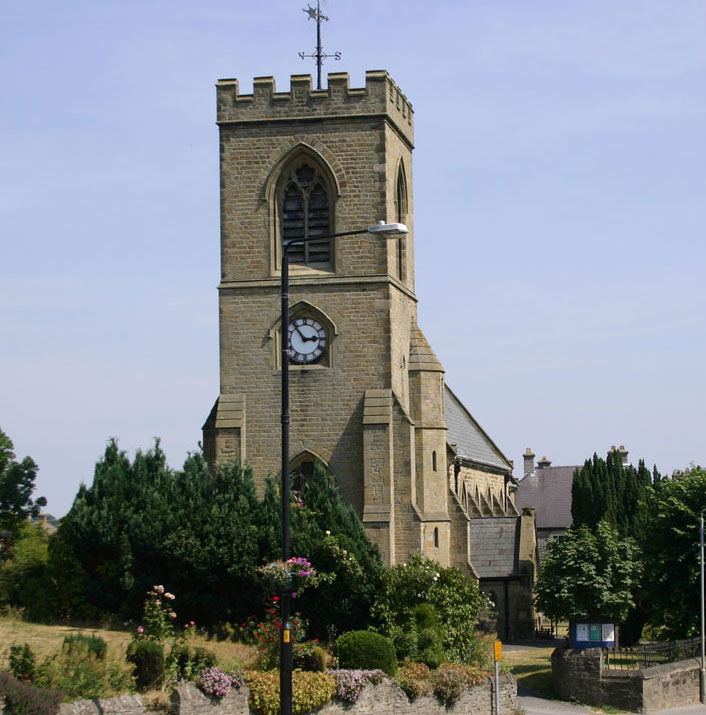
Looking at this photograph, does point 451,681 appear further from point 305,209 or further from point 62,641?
point 305,209

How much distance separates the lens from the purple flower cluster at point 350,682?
27484mm

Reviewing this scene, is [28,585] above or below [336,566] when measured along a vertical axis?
below

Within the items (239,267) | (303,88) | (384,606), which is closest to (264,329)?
(239,267)

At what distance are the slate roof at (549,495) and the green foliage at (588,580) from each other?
46.8 m

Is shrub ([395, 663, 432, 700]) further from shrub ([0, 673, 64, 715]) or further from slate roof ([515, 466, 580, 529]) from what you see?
slate roof ([515, 466, 580, 529])

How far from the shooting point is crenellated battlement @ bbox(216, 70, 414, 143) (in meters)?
40.5

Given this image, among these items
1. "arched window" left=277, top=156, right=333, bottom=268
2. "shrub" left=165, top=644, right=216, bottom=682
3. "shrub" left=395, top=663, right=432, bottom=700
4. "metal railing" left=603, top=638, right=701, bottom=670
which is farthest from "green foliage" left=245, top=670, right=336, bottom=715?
"arched window" left=277, top=156, right=333, bottom=268

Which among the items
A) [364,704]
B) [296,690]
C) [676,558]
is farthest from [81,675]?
[676,558]

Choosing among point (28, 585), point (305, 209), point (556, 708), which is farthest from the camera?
point (305, 209)

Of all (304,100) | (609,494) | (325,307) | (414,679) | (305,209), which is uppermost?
(304,100)

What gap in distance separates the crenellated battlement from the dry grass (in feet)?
52.1

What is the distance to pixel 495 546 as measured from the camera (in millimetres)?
→ 52531

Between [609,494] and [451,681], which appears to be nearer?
[451,681]

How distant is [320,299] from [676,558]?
45.0 feet
